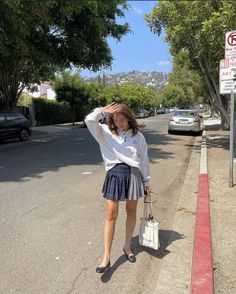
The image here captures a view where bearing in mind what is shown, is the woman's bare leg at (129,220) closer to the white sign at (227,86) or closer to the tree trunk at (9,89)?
the white sign at (227,86)

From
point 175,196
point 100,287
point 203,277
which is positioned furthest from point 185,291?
point 175,196

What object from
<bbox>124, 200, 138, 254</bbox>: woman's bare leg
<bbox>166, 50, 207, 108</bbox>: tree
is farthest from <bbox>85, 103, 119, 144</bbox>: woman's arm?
<bbox>166, 50, 207, 108</bbox>: tree

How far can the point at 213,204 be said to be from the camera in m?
7.46

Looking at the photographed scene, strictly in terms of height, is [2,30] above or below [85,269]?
above

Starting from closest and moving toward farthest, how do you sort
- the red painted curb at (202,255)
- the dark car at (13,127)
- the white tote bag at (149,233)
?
the red painted curb at (202,255) → the white tote bag at (149,233) → the dark car at (13,127)

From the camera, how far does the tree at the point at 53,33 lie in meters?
16.0

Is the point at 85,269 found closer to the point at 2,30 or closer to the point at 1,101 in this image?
the point at 2,30

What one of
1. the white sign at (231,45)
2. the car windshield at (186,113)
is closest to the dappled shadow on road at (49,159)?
the white sign at (231,45)

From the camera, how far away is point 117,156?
4.66 meters

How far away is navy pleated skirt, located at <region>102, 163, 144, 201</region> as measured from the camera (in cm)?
463

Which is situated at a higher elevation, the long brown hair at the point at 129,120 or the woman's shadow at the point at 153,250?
the long brown hair at the point at 129,120

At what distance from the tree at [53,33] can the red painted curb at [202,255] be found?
10.9 metres

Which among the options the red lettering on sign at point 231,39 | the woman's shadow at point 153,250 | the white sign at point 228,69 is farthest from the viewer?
the white sign at point 228,69

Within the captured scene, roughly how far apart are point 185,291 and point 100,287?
0.81m
